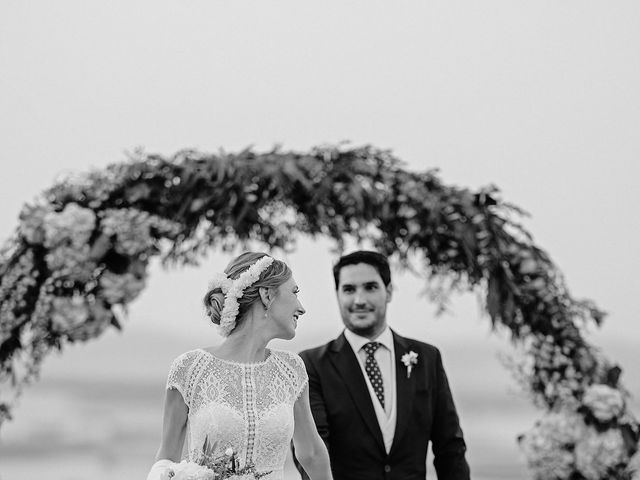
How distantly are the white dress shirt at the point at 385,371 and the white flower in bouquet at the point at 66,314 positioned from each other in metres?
2.20

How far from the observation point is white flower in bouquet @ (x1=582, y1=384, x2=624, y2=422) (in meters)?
6.88

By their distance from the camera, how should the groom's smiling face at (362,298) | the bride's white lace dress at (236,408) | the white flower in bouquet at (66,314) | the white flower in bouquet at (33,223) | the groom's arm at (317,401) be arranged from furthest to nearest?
the white flower in bouquet at (33,223)
the white flower in bouquet at (66,314)
the groom's smiling face at (362,298)
the groom's arm at (317,401)
the bride's white lace dress at (236,408)

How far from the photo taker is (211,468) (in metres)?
3.74

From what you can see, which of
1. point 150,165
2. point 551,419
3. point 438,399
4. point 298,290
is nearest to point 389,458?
point 438,399

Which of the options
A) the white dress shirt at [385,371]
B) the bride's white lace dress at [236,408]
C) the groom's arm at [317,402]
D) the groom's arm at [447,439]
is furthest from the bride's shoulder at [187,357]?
the groom's arm at [447,439]

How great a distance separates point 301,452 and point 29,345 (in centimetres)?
336

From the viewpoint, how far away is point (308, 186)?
6.90 m

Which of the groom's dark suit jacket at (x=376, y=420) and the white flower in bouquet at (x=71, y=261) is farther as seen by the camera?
the white flower in bouquet at (x=71, y=261)

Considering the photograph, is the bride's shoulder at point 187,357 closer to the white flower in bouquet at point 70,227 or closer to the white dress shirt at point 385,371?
the white dress shirt at point 385,371

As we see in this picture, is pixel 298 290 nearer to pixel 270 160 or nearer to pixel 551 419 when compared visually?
pixel 270 160

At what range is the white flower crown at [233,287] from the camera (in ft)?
13.4

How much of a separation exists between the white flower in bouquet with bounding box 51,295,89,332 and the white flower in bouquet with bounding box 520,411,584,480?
3.16 metres

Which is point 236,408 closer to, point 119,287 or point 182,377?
point 182,377

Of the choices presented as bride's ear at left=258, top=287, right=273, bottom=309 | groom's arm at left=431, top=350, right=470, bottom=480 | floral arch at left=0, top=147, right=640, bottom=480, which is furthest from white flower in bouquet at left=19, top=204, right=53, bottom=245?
bride's ear at left=258, top=287, right=273, bottom=309
